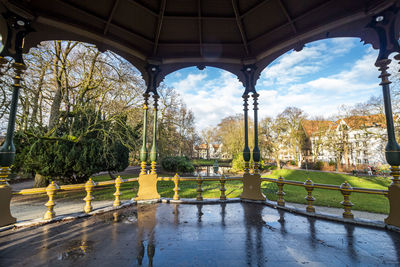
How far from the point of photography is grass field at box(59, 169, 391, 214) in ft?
31.7

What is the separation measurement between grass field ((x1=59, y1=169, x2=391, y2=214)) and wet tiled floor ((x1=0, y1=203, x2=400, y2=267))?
6.17 metres

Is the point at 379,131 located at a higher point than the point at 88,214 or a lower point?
higher

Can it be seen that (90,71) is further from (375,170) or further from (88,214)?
(375,170)

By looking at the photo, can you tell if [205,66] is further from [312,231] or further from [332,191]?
[332,191]

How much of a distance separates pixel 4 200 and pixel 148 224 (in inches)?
111

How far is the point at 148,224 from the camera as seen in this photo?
11.6 feet

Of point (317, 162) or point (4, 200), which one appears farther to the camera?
point (317, 162)

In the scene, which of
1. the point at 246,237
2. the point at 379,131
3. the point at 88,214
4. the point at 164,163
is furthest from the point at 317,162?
the point at 88,214

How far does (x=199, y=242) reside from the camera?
2.76 meters

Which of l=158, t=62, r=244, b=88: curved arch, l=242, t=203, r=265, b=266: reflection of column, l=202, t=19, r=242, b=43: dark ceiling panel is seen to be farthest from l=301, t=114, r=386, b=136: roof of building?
l=242, t=203, r=265, b=266: reflection of column

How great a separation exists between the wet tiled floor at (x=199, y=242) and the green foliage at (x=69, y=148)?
23.0 feet

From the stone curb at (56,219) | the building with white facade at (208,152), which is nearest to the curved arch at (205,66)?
the stone curb at (56,219)

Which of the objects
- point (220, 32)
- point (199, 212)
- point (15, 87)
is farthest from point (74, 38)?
point (199, 212)

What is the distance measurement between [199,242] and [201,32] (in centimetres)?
550
